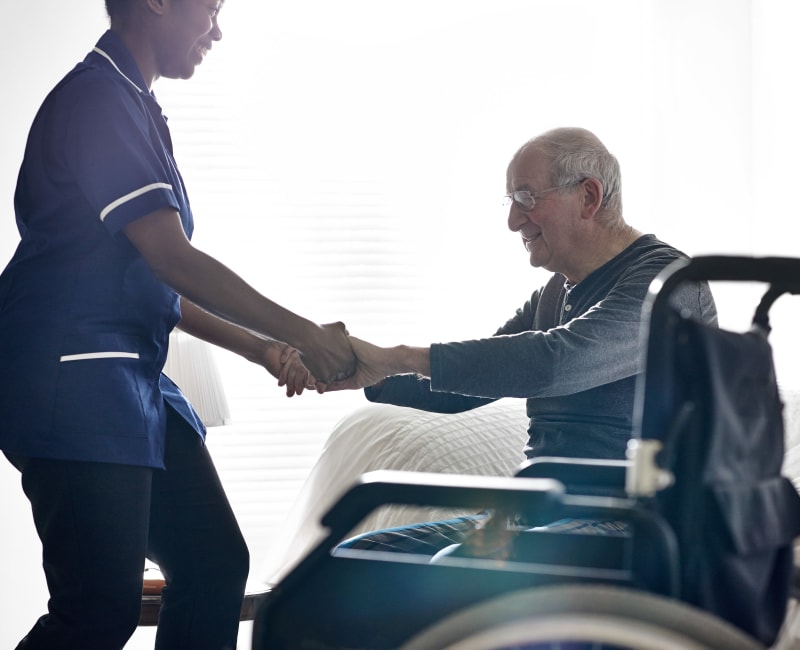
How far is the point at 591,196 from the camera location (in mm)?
1890

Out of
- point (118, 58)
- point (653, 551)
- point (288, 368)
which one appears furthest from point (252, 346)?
point (653, 551)

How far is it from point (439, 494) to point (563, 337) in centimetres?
75

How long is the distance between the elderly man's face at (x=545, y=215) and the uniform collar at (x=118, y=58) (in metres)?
0.76

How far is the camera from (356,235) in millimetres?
3262

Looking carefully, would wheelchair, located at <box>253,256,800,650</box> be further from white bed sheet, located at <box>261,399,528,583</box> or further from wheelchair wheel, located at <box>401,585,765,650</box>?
white bed sheet, located at <box>261,399,528,583</box>

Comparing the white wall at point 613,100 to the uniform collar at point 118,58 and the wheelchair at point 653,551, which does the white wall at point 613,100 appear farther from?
the wheelchair at point 653,551

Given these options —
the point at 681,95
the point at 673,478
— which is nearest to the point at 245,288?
the point at 673,478

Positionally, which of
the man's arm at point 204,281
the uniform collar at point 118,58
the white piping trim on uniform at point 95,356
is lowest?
the white piping trim on uniform at point 95,356

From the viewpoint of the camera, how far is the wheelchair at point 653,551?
0.86m

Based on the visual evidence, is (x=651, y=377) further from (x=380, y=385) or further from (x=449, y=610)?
(x=380, y=385)

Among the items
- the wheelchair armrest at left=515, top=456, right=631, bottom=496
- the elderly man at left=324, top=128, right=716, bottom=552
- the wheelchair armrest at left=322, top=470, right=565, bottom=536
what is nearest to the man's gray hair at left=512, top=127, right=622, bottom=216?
the elderly man at left=324, top=128, right=716, bottom=552

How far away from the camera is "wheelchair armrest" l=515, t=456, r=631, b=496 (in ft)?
4.25

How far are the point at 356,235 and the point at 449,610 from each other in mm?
2328

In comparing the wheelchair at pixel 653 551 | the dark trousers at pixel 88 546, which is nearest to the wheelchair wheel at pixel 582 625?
the wheelchair at pixel 653 551
